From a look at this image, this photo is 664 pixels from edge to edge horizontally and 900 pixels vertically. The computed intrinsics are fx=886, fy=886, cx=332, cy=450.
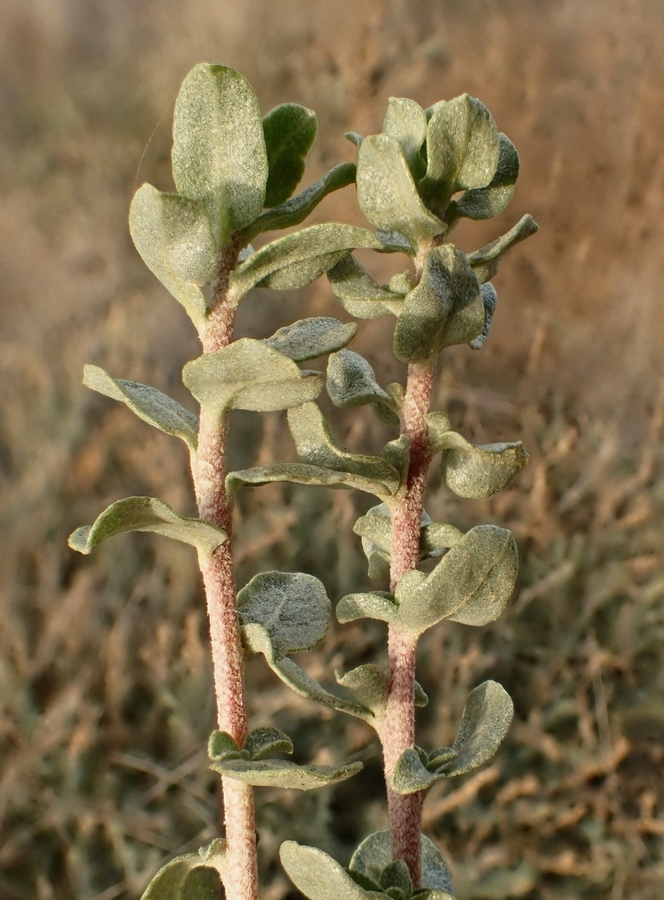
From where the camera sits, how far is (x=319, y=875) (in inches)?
12.7

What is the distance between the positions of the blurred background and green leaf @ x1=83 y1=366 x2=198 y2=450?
133 cm

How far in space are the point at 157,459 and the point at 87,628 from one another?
14.9 inches

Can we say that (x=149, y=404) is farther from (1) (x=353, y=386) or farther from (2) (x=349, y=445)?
(2) (x=349, y=445)

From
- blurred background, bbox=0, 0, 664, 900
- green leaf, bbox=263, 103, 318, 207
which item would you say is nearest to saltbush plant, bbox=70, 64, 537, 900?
green leaf, bbox=263, 103, 318, 207

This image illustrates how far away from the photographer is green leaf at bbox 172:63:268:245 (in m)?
0.31

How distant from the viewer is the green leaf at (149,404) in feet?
1.03

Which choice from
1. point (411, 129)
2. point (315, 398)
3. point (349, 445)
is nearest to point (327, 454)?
point (315, 398)

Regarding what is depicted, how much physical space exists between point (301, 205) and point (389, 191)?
0.11 feet

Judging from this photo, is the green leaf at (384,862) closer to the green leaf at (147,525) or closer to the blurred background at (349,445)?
the green leaf at (147,525)

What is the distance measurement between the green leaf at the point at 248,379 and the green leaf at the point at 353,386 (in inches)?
1.9

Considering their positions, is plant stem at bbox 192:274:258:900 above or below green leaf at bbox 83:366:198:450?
below

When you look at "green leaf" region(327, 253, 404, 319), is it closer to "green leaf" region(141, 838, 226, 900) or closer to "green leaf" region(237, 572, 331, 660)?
"green leaf" region(237, 572, 331, 660)

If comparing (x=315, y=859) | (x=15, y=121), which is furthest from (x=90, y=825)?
(x=15, y=121)

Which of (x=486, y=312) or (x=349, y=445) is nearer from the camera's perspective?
(x=486, y=312)
